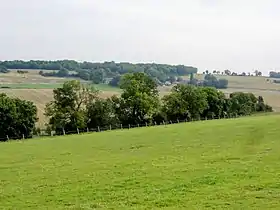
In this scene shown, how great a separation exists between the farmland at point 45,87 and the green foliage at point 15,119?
6.02m

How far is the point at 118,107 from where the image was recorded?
330 feet

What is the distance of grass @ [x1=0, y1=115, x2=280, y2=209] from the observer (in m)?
20.0

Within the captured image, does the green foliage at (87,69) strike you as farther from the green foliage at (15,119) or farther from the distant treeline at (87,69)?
the green foliage at (15,119)

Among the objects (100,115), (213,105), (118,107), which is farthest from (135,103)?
(213,105)

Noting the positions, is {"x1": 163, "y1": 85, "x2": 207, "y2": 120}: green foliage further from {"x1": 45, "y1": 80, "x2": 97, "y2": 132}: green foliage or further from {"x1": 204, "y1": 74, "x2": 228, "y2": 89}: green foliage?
{"x1": 204, "y1": 74, "x2": 228, "y2": 89}: green foliage

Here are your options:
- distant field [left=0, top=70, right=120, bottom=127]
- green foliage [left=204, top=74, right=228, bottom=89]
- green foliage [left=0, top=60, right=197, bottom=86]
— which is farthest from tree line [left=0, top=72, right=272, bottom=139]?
green foliage [left=0, top=60, right=197, bottom=86]

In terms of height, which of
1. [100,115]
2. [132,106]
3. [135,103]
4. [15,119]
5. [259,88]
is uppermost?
[259,88]

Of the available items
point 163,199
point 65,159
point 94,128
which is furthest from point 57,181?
point 94,128

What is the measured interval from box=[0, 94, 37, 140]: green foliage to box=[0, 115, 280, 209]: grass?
128 feet

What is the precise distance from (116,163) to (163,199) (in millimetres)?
14130

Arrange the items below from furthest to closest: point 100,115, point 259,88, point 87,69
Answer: point 87,69, point 259,88, point 100,115

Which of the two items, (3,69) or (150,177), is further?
(3,69)

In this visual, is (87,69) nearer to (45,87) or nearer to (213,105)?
(45,87)

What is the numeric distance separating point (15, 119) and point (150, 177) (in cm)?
6272
